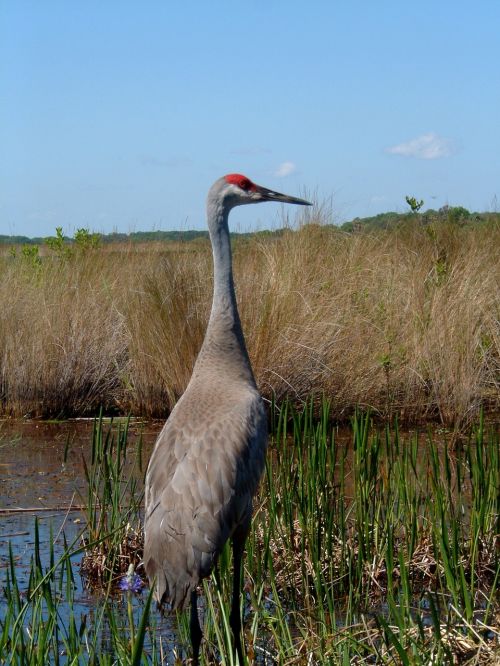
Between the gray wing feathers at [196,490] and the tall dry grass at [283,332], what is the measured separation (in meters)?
3.10

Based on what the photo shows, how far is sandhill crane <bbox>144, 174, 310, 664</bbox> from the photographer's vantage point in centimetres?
347

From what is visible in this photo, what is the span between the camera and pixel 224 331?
4293 millimetres

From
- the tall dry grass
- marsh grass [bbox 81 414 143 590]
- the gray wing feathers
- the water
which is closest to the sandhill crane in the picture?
the gray wing feathers

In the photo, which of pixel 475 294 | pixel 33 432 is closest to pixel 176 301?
pixel 33 432

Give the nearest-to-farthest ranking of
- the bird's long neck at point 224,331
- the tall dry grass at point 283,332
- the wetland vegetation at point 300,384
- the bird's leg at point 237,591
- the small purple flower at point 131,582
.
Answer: the small purple flower at point 131,582 → the bird's leg at point 237,591 → the bird's long neck at point 224,331 → the wetland vegetation at point 300,384 → the tall dry grass at point 283,332

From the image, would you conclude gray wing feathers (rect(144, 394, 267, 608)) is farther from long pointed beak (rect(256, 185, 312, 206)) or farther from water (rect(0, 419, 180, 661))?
long pointed beak (rect(256, 185, 312, 206))

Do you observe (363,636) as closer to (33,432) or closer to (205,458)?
(205,458)

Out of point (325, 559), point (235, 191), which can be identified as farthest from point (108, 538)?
point (235, 191)

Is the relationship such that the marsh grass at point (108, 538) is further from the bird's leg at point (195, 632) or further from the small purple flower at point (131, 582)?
the bird's leg at point (195, 632)

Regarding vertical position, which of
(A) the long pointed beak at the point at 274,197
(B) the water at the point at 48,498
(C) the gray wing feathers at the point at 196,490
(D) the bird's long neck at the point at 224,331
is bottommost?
(B) the water at the point at 48,498

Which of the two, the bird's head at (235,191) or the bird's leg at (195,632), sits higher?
the bird's head at (235,191)

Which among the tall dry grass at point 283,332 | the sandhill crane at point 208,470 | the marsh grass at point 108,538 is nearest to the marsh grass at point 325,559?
the marsh grass at point 108,538

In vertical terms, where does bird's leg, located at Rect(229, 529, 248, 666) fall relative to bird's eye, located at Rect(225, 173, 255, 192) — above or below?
below

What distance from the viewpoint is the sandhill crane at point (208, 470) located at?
11.4 feet
